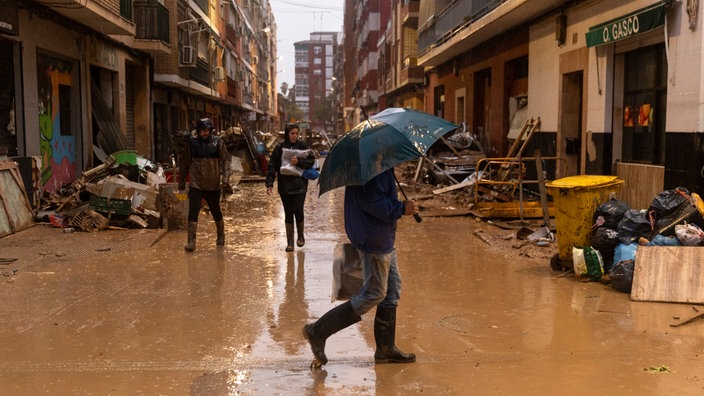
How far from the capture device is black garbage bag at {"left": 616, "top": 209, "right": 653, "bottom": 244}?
297 inches

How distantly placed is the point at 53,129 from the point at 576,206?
36.9 ft

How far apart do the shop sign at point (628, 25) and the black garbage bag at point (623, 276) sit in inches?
184

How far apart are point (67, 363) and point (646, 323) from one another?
14.8ft

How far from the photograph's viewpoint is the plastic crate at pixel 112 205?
1168cm

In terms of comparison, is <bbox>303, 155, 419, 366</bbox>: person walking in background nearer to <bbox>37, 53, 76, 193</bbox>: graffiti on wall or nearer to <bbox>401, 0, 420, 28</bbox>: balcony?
<bbox>37, 53, 76, 193</bbox>: graffiti on wall

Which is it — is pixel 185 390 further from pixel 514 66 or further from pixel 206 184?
pixel 514 66

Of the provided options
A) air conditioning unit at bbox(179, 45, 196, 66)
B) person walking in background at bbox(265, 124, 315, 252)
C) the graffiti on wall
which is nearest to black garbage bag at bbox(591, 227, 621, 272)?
person walking in background at bbox(265, 124, 315, 252)

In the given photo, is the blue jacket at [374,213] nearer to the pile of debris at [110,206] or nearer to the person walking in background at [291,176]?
the person walking in background at [291,176]

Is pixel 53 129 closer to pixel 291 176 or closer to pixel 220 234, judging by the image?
pixel 220 234

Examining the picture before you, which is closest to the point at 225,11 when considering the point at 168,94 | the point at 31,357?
the point at 168,94

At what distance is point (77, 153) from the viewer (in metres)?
16.7

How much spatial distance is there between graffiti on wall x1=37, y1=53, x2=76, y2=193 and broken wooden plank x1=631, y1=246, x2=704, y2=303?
11.3 meters

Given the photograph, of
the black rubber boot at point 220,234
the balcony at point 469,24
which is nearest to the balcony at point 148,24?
the balcony at point 469,24

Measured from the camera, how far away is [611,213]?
307 inches
